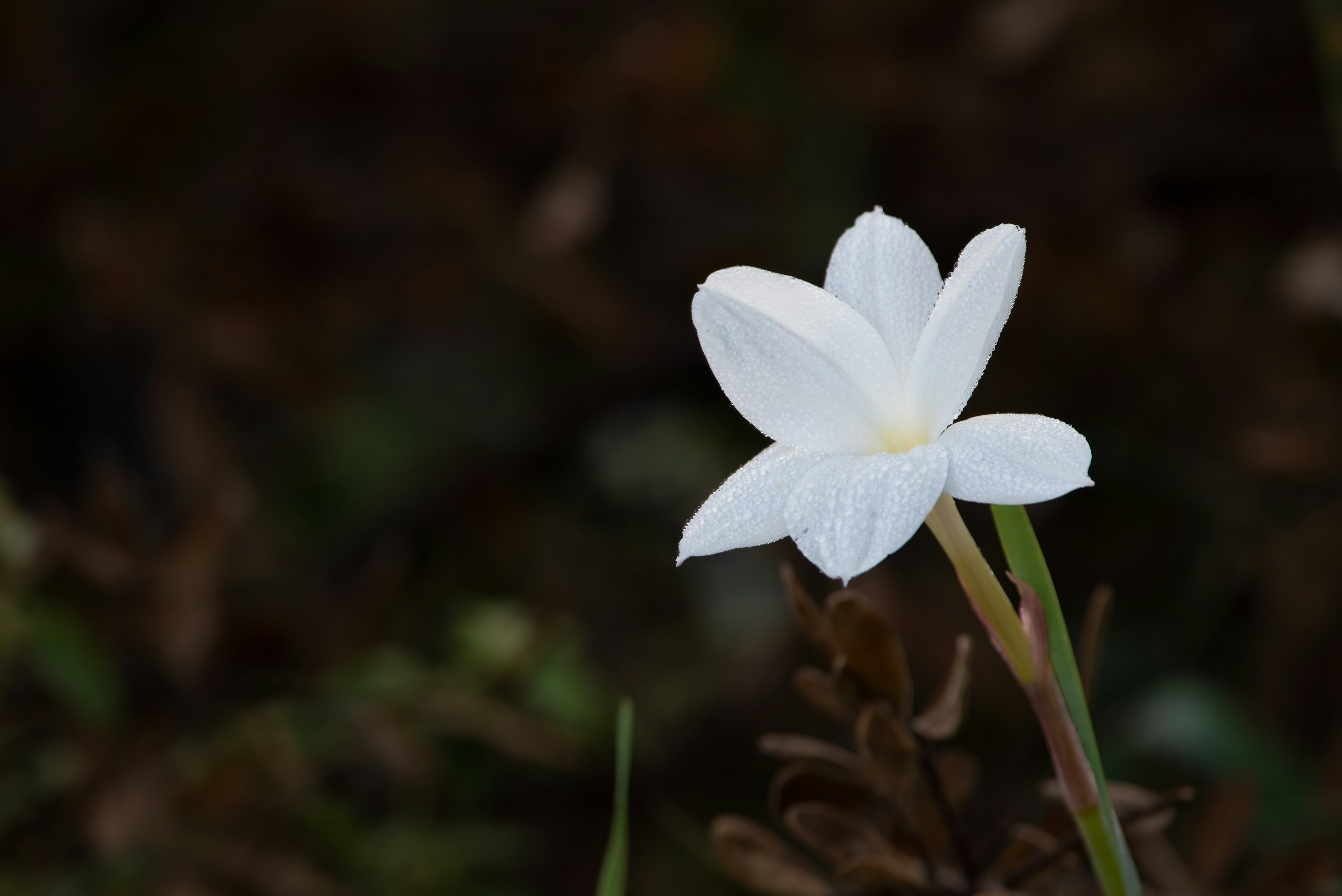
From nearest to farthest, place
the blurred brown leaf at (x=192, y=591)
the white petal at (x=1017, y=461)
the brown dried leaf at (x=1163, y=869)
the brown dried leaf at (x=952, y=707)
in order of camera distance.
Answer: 1. the white petal at (x=1017, y=461)
2. the brown dried leaf at (x=952, y=707)
3. the brown dried leaf at (x=1163, y=869)
4. the blurred brown leaf at (x=192, y=591)

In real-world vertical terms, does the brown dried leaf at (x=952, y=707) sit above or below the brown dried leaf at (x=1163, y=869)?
above

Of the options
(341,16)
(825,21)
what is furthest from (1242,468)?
(341,16)

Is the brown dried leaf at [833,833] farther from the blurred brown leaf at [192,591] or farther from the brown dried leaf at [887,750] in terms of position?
the blurred brown leaf at [192,591]

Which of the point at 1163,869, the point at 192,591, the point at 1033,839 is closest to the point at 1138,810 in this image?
the point at 1033,839

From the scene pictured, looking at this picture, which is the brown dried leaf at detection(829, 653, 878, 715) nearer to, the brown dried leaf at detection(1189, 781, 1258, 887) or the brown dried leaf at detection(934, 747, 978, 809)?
the brown dried leaf at detection(934, 747, 978, 809)

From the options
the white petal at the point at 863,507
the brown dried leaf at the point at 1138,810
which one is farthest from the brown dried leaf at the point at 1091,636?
the white petal at the point at 863,507

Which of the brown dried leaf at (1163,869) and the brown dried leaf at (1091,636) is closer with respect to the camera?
the brown dried leaf at (1091,636)

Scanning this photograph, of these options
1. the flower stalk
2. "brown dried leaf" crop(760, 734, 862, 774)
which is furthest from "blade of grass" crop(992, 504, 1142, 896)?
"brown dried leaf" crop(760, 734, 862, 774)
